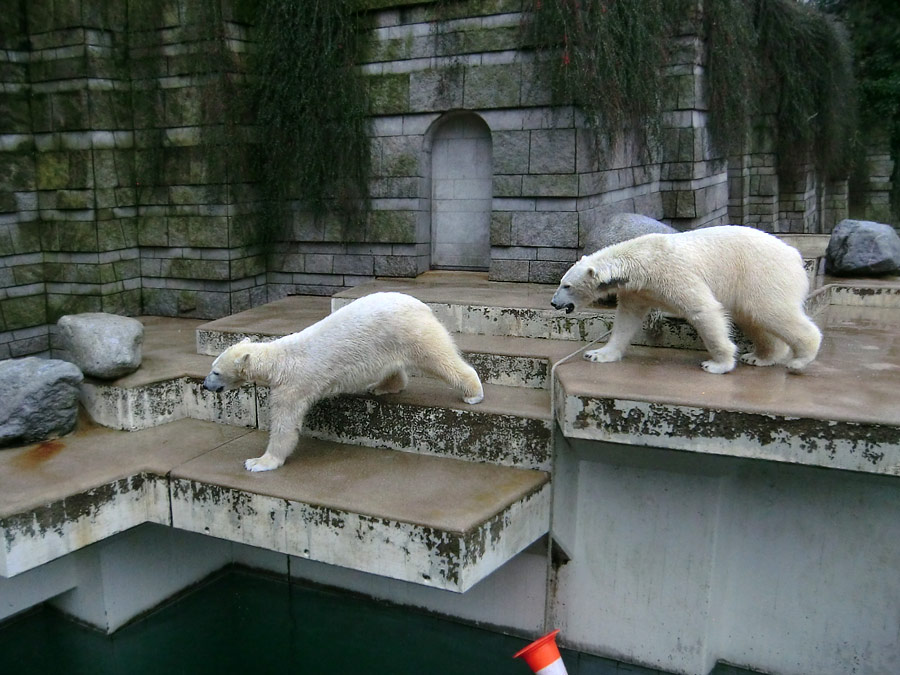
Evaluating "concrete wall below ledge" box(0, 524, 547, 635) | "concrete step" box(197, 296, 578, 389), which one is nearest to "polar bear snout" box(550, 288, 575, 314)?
"concrete step" box(197, 296, 578, 389)

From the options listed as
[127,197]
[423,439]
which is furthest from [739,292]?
[127,197]

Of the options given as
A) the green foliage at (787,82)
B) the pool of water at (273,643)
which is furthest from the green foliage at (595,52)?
the pool of water at (273,643)

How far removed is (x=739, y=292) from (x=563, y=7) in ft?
11.6

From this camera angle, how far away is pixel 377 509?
388 cm

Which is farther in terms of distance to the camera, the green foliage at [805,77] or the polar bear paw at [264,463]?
the green foliage at [805,77]

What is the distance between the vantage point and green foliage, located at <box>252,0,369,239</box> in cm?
740

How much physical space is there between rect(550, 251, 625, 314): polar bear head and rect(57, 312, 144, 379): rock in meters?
2.99

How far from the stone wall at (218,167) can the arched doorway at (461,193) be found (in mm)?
22

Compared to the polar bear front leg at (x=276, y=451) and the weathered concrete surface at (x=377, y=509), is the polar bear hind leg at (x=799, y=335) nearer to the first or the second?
the weathered concrete surface at (x=377, y=509)

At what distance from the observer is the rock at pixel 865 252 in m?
7.66

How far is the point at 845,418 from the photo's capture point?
11.4ft

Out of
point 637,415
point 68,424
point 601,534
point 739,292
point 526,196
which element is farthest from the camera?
point 526,196

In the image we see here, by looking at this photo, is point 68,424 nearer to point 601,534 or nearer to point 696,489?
point 601,534

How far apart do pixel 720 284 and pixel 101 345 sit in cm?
404
